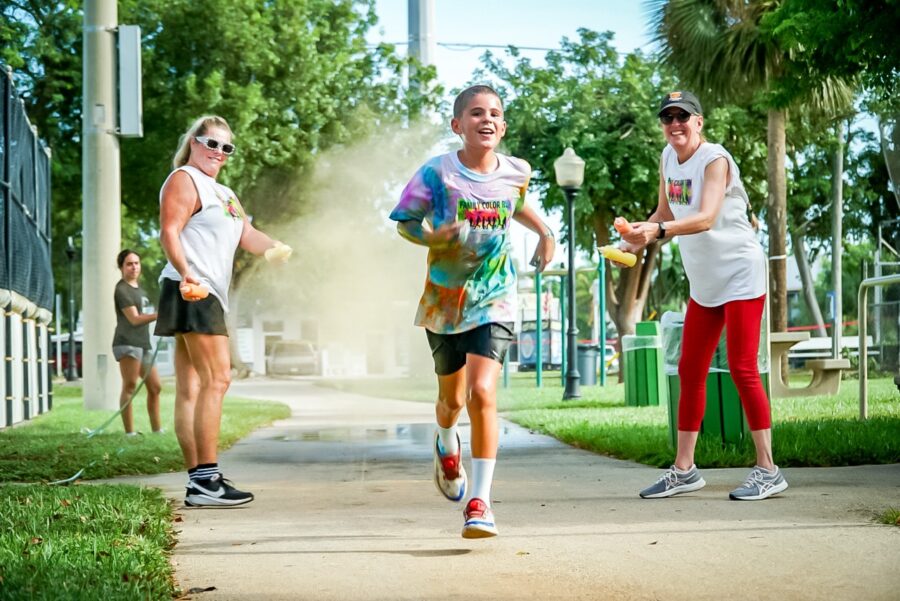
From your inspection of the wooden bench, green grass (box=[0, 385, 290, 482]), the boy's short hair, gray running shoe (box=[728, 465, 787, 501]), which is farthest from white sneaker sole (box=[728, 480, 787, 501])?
the wooden bench

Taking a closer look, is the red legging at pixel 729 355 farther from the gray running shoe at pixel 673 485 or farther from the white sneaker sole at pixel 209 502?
the white sneaker sole at pixel 209 502

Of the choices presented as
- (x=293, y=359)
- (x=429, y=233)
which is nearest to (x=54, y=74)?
(x=429, y=233)

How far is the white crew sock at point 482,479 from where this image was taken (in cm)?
463

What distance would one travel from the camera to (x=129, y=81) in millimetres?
15344

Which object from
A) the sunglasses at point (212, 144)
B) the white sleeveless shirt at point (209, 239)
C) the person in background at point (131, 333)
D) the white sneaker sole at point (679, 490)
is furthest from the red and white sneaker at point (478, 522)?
the person in background at point (131, 333)

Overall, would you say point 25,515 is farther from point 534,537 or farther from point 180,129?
point 180,129

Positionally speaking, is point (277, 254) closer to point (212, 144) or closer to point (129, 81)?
point (212, 144)

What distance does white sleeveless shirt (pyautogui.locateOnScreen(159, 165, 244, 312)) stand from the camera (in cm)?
610

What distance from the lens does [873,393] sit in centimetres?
1503

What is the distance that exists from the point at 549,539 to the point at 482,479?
34 cm

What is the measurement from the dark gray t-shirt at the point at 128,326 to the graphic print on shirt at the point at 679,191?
5.67 meters

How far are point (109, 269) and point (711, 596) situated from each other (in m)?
13.0

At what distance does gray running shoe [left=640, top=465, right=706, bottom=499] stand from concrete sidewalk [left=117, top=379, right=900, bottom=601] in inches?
2.7

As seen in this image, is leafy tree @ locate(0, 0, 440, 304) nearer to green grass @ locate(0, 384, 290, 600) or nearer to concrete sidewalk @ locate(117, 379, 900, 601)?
green grass @ locate(0, 384, 290, 600)
